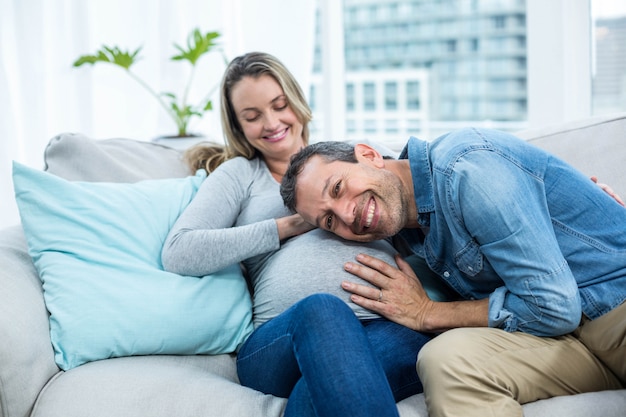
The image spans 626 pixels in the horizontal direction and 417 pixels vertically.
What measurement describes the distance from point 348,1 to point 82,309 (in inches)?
101

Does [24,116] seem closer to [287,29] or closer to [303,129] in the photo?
[287,29]

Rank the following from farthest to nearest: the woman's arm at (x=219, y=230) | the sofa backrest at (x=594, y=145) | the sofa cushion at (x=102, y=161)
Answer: the sofa cushion at (x=102, y=161)
the sofa backrest at (x=594, y=145)
the woman's arm at (x=219, y=230)

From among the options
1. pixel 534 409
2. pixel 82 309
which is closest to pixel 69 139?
pixel 82 309

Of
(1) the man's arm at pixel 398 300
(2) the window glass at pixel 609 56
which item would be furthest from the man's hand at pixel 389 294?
(2) the window glass at pixel 609 56

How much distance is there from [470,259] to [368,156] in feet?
1.14

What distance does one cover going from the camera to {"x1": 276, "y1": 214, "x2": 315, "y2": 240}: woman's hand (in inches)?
63.8

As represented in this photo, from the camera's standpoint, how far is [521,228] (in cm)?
124

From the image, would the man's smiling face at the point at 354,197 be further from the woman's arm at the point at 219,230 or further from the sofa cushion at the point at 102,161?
the sofa cushion at the point at 102,161

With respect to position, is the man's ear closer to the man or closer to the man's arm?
the man

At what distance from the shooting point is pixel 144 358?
147 centimetres

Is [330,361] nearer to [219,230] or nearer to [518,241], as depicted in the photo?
[518,241]

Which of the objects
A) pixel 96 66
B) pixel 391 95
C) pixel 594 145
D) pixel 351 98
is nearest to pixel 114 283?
pixel 594 145

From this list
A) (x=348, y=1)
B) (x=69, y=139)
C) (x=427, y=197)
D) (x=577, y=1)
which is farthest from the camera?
(x=348, y=1)

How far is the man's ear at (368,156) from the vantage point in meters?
1.50
